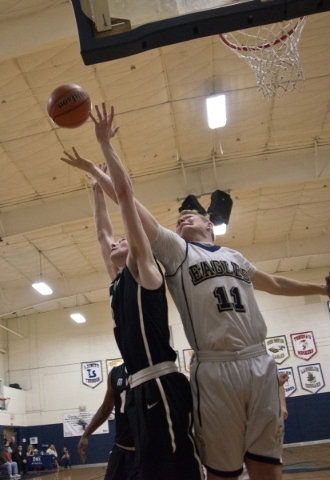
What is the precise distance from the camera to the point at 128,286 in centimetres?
260

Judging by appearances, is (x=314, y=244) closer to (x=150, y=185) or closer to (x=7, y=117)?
(x=150, y=185)

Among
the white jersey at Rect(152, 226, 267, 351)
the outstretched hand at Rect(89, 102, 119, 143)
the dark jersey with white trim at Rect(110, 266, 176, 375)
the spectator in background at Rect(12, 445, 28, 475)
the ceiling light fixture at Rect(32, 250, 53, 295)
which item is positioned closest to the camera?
the dark jersey with white trim at Rect(110, 266, 176, 375)

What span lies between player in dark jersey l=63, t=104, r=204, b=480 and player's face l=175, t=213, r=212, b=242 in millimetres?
602

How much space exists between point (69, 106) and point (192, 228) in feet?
6.62

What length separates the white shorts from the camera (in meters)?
2.36

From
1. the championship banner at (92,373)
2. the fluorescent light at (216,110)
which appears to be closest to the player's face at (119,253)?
the fluorescent light at (216,110)

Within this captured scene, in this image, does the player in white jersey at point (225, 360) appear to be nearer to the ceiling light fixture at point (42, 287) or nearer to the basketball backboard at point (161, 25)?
the basketball backboard at point (161, 25)

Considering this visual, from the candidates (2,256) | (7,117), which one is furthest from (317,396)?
(7,117)

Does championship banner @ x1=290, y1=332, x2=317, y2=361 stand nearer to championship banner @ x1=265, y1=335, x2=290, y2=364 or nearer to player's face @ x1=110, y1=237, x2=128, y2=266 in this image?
championship banner @ x1=265, y1=335, x2=290, y2=364

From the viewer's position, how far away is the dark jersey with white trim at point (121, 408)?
115 inches

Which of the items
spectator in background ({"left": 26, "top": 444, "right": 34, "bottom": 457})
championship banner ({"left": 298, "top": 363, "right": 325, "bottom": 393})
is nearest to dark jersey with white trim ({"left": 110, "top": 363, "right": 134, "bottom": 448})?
championship banner ({"left": 298, "top": 363, "right": 325, "bottom": 393})

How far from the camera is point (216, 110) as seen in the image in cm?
999

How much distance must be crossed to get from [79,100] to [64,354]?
64.1ft

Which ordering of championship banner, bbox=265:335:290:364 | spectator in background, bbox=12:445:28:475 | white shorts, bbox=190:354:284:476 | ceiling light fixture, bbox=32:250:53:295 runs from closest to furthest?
white shorts, bbox=190:354:284:476 → ceiling light fixture, bbox=32:250:53:295 → spectator in background, bbox=12:445:28:475 → championship banner, bbox=265:335:290:364
